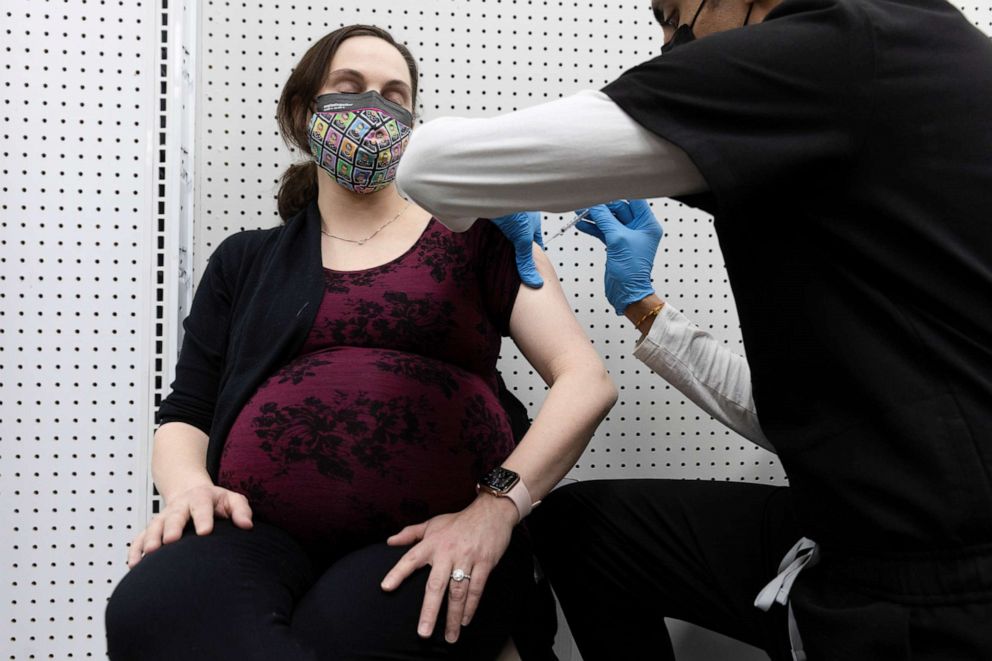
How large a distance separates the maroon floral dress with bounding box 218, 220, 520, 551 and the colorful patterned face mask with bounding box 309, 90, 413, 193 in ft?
0.52

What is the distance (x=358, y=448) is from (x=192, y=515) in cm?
24

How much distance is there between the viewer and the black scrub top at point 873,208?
27.5 inches

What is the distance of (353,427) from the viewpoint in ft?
3.59

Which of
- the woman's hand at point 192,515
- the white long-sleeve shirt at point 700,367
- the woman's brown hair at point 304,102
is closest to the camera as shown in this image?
the woman's hand at point 192,515

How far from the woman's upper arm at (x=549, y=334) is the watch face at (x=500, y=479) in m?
0.21

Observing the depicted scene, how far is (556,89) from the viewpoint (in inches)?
67.7

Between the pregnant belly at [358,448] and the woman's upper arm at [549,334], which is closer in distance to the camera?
the pregnant belly at [358,448]

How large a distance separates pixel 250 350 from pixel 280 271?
6.0 inches

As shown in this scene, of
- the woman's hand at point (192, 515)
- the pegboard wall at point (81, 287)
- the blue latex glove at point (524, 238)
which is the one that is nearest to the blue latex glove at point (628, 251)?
the blue latex glove at point (524, 238)

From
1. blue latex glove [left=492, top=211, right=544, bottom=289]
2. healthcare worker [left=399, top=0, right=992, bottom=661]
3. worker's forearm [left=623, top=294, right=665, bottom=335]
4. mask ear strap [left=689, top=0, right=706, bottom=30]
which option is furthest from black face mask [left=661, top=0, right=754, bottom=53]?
worker's forearm [left=623, top=294, right=665, bottom=335]

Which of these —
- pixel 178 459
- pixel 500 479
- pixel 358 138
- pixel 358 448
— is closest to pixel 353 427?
pixel 358 448

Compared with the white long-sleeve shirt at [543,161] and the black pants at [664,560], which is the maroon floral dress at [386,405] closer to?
the black pants at [664,560]

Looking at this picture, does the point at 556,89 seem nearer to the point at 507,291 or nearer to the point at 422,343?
the point at 507,291

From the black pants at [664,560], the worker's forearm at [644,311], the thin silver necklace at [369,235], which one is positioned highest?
the thin silver necklace at [369,235]
